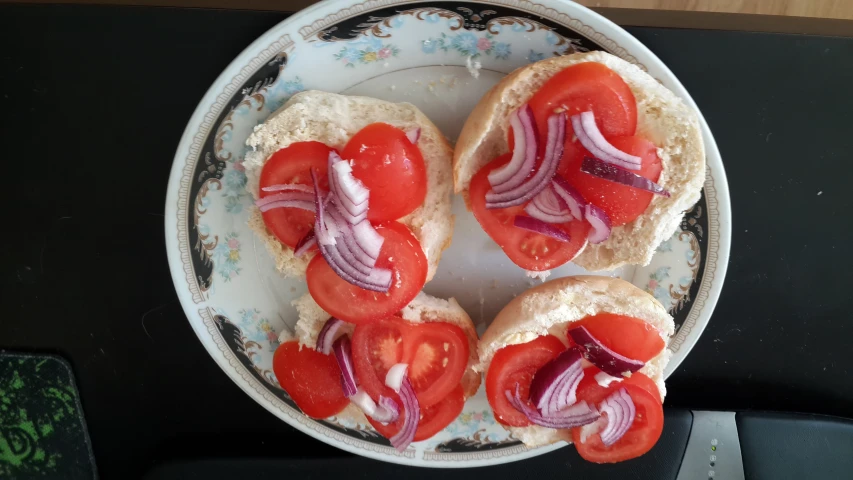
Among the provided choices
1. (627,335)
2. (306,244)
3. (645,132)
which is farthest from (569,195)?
(306,244)

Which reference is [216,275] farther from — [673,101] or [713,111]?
[713,111]

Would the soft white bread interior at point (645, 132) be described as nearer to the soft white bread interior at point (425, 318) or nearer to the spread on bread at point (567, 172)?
the spread on bread at point (567, 172)

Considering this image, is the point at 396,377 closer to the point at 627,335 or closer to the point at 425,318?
the point at 425,318

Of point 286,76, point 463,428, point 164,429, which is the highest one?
point 286,76

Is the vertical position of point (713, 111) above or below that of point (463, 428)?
above

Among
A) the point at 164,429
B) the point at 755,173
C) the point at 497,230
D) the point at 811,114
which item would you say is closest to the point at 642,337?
the point at 497,230

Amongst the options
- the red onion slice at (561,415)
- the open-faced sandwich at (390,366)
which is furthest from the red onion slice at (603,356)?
the open-faced sandwich at (390,366)
